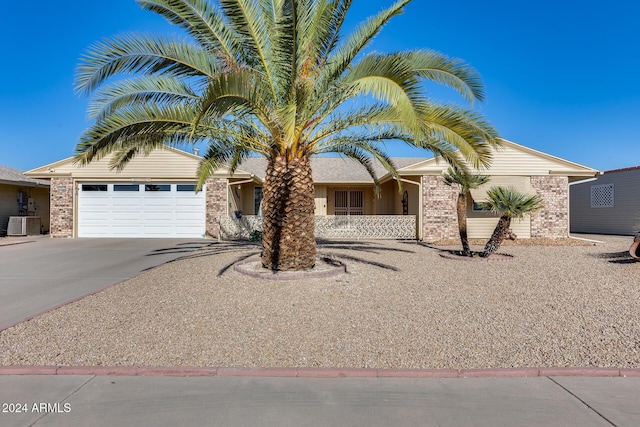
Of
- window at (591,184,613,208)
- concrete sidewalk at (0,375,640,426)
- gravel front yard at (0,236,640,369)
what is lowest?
concrete sidewalk at (0,375,640,426)

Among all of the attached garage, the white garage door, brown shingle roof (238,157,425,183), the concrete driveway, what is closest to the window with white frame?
brown shingle roof (238,157,425,183)

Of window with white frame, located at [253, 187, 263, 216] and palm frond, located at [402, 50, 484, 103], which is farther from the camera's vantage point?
window with white frame, located at [253, 187, 263, 216]

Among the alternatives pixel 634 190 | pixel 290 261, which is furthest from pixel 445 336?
pixel 634 190

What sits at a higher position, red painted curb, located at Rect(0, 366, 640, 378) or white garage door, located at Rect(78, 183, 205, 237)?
white garage door, located at Rect(78, 183, 205, 237)

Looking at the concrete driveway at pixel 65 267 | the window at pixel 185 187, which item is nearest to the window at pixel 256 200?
the window at pixel 185 187

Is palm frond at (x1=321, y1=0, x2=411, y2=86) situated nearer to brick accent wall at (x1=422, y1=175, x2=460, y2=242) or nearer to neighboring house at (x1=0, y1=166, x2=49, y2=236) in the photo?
brick accent wall at (x1=422, y1=175, x2=460, y2=242)

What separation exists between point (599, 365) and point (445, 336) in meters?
1.58

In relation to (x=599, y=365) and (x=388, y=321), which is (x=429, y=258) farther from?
(x=599, y=365)

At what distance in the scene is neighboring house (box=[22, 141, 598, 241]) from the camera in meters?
15.5

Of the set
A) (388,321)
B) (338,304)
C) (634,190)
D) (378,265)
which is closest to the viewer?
(388,321)

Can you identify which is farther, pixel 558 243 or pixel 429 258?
pixel 558 243

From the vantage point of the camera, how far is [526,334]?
4668 millimetres

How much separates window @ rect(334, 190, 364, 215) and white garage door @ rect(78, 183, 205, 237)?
315 inches

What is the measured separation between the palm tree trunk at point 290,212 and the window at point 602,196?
64.1 ft
